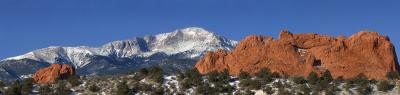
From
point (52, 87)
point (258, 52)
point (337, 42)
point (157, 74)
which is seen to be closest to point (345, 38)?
point (337, 42)

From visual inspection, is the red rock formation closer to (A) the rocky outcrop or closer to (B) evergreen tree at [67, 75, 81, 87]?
(B) evergreen tree at [67, 75, 81, 87]

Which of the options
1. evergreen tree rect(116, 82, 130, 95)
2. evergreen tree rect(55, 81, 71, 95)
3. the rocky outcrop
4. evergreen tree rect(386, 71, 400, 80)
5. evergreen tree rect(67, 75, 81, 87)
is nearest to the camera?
evergreen tree rect(116, 82, 130, 95)

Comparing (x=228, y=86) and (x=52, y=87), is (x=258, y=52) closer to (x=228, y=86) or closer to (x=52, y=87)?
(x=228, y=86)

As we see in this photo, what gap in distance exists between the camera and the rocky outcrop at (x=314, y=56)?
4508 inches

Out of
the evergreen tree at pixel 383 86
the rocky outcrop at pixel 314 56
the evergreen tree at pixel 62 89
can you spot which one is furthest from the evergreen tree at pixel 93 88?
the evergreen tree at pixel 383 86

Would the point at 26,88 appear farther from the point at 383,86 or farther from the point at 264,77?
the point at 383,86

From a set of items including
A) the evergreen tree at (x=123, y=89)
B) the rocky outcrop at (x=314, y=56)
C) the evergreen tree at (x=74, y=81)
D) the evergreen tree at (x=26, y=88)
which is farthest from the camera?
the rocky outcrop at (x=314, y=56)

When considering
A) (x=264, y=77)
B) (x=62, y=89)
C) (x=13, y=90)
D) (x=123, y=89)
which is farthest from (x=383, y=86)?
(x=13, y=90)

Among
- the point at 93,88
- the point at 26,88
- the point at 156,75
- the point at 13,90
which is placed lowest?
the point at 93,88

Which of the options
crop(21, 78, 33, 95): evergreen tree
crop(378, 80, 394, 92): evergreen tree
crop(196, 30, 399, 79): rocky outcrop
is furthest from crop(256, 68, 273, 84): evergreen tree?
crop(21, 78, 33, 95): evergreen tree

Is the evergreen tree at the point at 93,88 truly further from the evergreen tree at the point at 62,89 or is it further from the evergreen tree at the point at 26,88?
the evergreen tree at the point at 26,88

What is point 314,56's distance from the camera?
118m

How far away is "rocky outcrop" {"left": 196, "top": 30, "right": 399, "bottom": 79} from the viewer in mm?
114500

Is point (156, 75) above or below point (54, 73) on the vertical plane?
below
